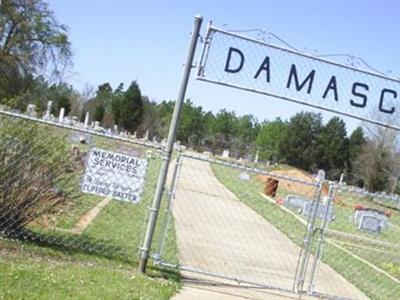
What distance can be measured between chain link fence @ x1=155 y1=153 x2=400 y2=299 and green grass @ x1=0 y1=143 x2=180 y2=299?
0.69 metres

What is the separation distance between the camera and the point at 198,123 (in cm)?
9688

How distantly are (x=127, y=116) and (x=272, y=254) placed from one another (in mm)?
82868

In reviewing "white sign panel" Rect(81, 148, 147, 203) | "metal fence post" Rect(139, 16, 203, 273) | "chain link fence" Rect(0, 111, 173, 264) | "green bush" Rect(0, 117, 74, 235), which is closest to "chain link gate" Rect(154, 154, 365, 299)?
"metal fence post" Rect(139, 16, 203, 273)

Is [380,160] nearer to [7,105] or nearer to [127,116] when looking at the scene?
[127,116]

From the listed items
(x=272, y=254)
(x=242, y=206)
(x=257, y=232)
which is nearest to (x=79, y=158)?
(x=272, y=254)

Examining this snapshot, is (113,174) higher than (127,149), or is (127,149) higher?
(127,149)

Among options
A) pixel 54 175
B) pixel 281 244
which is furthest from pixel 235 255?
pixel 54 175

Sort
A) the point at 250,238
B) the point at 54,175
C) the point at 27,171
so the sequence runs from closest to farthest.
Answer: the point at 27,171, the point at 54,175, the point at 250,238

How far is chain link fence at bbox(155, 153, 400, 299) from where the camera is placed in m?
9.14

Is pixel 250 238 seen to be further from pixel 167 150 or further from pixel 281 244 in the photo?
pixel 167 150

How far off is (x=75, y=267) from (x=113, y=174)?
4.42ft

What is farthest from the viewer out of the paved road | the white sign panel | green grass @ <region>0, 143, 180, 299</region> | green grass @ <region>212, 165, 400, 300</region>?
green grass @ <region>212, 165, 400, 300</region>

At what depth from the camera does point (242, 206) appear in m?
22.2

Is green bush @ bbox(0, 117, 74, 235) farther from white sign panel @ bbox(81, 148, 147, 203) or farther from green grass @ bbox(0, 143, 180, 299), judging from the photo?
white sign panel @ bbox(81, 148, 147, 203)
